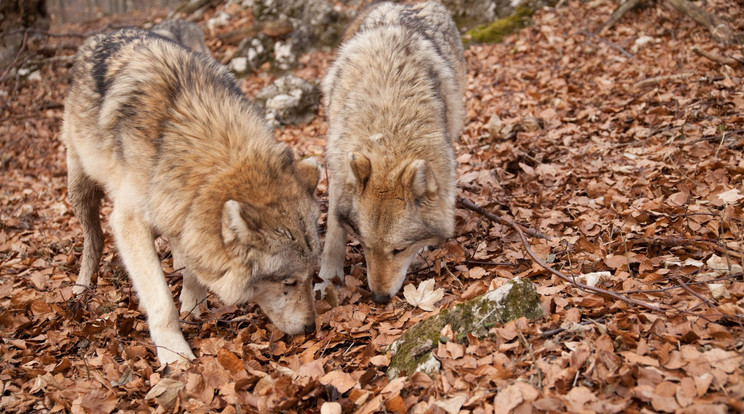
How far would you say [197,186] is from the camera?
3.63m

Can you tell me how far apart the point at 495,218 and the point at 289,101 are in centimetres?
619

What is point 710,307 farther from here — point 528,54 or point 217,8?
point 217,8

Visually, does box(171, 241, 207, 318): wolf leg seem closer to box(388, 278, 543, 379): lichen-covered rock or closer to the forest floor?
the forest floor

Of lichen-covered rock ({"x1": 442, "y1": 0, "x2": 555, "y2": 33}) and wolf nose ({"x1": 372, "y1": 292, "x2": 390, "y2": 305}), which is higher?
lichen-covered rock ({"x1": 442, "y1": 0, "x2": 555, "y2": 33})

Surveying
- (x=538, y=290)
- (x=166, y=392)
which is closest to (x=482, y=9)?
(x=538, y=290)

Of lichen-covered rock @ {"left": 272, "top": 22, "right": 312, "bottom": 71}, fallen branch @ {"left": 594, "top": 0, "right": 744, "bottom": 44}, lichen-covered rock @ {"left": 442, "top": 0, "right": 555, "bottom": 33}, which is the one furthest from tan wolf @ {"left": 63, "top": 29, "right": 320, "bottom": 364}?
lichen-covered rock @ {"left": 442, "top": 0, "right": 555, "bottom": 33}

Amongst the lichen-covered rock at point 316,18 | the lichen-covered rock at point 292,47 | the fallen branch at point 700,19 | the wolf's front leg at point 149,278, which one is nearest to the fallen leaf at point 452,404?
the wolf's front leg at point 149,278

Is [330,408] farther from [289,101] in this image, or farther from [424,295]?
[289,101]

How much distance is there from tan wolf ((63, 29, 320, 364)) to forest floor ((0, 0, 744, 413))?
0.47 meters

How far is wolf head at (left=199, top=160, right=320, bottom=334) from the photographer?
11.4 ft

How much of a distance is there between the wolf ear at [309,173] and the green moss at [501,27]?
8454 millimetres

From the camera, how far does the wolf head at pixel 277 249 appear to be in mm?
3473

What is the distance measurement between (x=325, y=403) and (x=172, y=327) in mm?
1737

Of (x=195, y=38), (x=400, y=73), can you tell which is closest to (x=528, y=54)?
(x=400, y=73)
